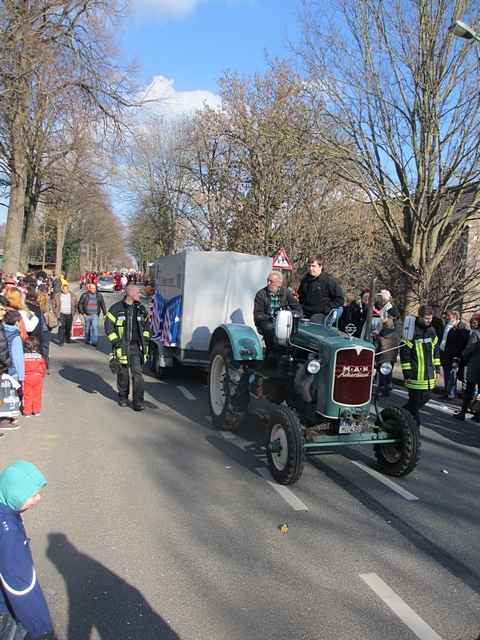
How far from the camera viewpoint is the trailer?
991 cm

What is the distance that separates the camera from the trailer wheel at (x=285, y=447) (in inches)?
205

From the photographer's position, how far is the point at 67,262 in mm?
63844

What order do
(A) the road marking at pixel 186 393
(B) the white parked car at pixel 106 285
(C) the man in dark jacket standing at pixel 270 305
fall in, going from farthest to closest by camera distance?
(B) the white parked car at pixel 106 285, (A) the road marking at pixel 186 393, (C) the man in dark jacket standing at pixel 270 305

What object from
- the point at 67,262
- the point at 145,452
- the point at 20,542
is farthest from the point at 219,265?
the point at 67,262

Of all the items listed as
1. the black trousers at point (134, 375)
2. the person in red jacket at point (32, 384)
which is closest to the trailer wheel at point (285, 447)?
the black trousers at point (134, 375)

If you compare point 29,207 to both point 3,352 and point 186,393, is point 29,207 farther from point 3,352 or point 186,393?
point 3,352

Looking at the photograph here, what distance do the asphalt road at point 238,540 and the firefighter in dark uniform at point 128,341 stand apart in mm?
1146

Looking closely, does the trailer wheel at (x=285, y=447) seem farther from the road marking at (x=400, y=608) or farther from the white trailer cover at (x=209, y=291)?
the white trailer cover at (x=209, y=291)

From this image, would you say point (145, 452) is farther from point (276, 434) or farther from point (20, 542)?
point (20, 542)

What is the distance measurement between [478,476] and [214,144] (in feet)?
71.9

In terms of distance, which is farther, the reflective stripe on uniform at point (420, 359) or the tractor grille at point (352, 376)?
the reflective stripe on uniform at point (420, 359)

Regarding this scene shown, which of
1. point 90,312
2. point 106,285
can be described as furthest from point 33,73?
point 106,285

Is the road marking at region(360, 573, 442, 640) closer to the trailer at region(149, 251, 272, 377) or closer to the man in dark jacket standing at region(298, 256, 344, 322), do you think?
the man in dark jacket standing at region(298, 256, 344, 322)

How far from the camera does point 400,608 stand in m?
3.46
